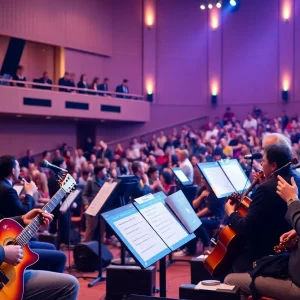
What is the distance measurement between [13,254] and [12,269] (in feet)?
0.71

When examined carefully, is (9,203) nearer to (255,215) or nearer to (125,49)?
(255,215)

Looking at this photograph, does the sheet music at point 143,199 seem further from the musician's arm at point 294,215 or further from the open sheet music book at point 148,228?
the musician's arm at point 294,215

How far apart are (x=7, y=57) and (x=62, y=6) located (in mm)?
2880

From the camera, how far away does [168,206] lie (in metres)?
4.21

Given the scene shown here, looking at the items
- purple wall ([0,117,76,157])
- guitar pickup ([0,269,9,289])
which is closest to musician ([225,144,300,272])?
guitar pickup ([0,269,9,289])

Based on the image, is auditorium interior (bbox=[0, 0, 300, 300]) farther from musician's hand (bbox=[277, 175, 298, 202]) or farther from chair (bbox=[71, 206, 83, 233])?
musician's hand (bbox=[277, 175, 298, 202])

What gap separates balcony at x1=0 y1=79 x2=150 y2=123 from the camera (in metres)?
15.4

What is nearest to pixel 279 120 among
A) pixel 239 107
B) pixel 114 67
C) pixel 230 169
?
pixel 239 107

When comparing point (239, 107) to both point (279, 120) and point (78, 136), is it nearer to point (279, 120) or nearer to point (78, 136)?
point (279, 120)

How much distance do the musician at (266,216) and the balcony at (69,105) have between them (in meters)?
12.5

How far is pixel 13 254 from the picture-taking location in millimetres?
3363

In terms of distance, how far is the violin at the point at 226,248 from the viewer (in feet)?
12.8

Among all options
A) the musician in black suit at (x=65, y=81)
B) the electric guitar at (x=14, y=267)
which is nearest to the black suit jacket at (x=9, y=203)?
the electric guitar at (x=14, y=267)

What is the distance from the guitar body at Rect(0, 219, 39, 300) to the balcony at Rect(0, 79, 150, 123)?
12069 mm
